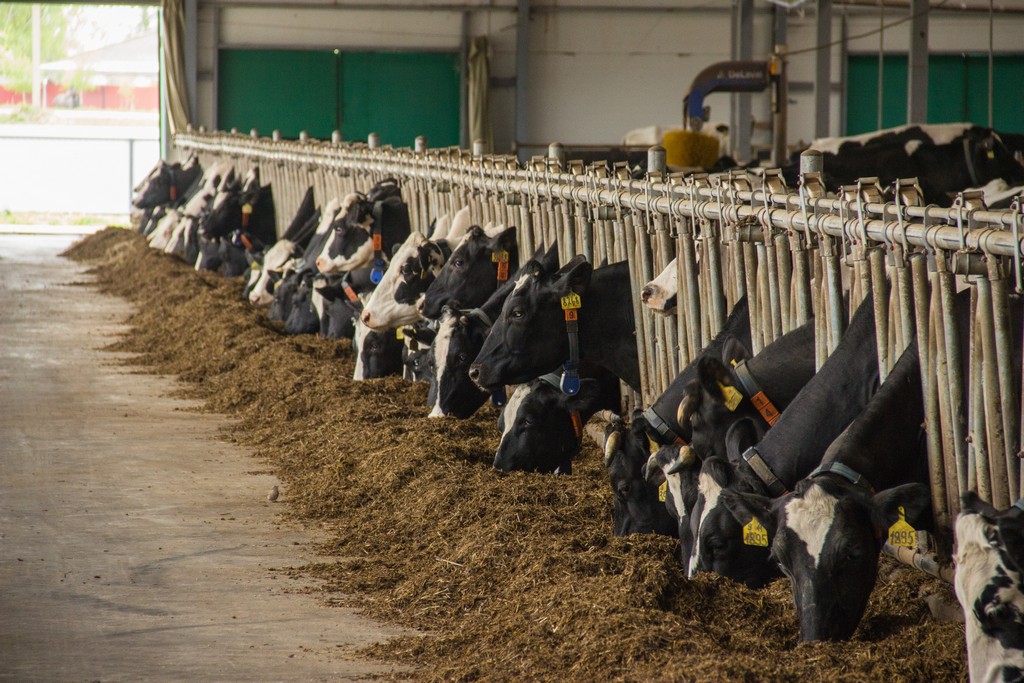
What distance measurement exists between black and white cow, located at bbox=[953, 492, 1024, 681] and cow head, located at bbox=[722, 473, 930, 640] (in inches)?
15.1

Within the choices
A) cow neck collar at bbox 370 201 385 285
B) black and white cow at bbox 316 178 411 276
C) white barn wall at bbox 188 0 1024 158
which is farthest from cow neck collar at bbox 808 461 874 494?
white barn wall at bbox 188 0 1024 158

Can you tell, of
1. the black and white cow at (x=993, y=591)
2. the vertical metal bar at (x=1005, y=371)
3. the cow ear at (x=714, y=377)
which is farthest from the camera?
the cow ear at (x=714, y=377)

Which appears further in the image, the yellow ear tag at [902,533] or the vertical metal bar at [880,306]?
the vertical metal bar at [880,306]

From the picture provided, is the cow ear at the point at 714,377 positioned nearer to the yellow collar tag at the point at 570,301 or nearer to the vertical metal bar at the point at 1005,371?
the vertical metal bar at the point at 1005,371

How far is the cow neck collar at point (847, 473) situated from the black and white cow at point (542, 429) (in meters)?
2.48

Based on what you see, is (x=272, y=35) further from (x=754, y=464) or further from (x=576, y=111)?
(x=754, y=464)

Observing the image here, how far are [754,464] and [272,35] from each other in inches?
924

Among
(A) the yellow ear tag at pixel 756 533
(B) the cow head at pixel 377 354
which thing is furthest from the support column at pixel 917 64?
(A) the yellow ear tag at pixel 756 533

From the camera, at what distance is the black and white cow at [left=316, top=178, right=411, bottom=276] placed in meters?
9.98

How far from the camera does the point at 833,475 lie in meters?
3.62

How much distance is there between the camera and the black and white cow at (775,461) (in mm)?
3977

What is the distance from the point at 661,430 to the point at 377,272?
15.8 ft

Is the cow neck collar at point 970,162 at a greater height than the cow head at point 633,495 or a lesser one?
greater

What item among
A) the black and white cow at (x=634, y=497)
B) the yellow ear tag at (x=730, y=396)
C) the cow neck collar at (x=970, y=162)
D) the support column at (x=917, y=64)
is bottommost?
the black and white cow at (x=634, y=497)
